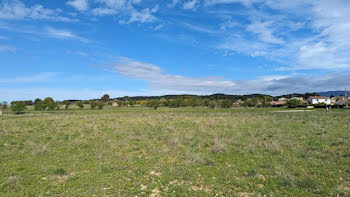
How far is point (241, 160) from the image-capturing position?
905cm

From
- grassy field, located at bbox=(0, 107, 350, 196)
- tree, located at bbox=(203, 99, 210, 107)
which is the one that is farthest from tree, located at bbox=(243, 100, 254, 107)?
grassy field, located at bbox=(0, 107, 350, 196)

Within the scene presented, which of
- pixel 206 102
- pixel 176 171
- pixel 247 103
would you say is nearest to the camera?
pixel 176 171

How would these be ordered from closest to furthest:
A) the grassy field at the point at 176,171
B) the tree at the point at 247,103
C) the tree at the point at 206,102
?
1. the grassy field at the point at 176,171
2. the tree at the point at 247,103
3. the tree at the point at 206,102

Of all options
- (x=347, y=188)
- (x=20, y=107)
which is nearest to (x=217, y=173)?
(x=347, y=188)

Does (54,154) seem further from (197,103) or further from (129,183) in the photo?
(197,103)

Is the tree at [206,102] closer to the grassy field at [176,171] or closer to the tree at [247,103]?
the tree at [247,103]

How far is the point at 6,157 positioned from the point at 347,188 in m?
14.2

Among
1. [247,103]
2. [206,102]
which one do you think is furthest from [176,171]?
[247,103]

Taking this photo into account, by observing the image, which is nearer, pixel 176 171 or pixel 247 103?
pixel 176 171

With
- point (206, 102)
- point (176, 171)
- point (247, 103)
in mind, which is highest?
point (206, 102)

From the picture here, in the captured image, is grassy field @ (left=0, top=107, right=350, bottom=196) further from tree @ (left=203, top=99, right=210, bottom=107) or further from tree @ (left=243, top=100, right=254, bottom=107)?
tree @ (left=243, top=100, right=254, bottom=107)

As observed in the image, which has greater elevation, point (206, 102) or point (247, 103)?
point (206, 102)

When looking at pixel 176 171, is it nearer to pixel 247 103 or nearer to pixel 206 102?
pixel 206 102

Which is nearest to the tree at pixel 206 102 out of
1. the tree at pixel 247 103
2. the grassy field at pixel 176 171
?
the tree at pixel 247 103
